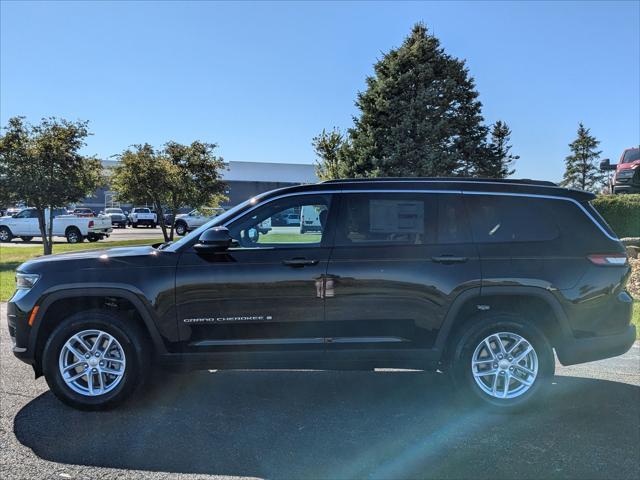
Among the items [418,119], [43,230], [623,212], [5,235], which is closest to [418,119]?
[418,119]

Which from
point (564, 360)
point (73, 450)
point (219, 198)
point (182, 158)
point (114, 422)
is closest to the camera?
point (73, 450)

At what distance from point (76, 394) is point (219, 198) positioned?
21.4m

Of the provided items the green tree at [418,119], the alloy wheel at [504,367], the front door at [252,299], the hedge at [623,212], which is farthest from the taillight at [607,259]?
the green tree at [418,119]

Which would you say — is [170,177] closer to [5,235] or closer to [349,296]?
[5,235]

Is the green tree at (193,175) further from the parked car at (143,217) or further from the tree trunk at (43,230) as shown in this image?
the parked car at (143,217)

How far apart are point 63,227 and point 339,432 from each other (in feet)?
83.0

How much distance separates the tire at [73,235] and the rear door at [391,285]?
80.3ft

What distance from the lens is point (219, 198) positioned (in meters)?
25.2

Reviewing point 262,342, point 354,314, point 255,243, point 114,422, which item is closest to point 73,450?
point 114,422

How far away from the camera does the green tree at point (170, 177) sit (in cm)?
2162

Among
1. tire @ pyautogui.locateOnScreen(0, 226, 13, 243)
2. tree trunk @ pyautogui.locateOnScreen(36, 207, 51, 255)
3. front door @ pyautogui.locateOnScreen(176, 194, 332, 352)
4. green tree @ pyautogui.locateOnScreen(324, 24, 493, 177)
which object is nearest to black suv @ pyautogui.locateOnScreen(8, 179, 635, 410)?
front door @ pyautogui.locateOnScreen(176, 194, 332, 352)

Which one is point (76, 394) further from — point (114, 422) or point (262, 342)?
point (262, 342)

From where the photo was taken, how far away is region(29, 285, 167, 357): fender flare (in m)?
4.13

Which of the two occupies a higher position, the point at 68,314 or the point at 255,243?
the point at 255,243
